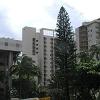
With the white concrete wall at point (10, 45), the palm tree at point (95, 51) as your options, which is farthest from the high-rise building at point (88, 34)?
the palm tree at point (95, 51)

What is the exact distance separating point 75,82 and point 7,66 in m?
19.5

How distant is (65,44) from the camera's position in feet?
155

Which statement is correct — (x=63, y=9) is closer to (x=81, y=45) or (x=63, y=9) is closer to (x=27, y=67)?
(x=27, y=67)

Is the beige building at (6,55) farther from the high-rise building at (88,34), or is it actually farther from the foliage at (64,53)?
the high-rise building at (88,34)

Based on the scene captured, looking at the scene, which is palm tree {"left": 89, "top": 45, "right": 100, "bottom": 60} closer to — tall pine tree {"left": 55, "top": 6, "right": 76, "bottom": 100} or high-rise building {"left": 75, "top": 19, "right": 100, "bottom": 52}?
tall pine tree {"left": 55, "top": 6, "right": 76, "bottom": 100}

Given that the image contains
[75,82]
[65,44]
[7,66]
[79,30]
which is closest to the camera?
[75,82]

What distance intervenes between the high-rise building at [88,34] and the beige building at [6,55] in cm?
3701

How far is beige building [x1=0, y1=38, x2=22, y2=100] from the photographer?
5667 cm

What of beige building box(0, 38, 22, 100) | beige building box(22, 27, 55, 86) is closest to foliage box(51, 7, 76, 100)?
beige building box(0, 38, 22, 100)

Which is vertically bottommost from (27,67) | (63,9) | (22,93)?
(22,93)

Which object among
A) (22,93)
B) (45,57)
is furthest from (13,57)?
(45,57)

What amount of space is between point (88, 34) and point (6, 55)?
44.8 m

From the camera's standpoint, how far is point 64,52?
153 ft

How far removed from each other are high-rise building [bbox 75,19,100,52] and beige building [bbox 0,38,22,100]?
121ft
